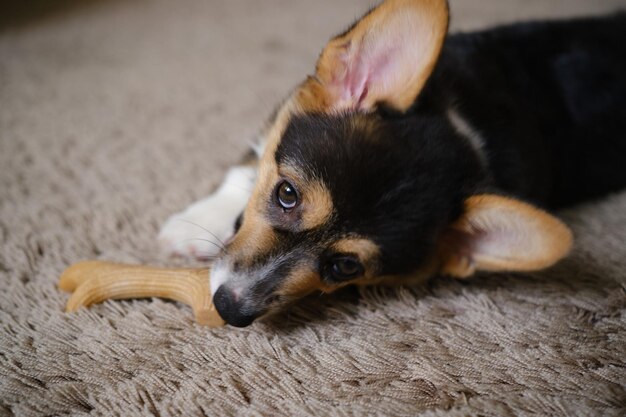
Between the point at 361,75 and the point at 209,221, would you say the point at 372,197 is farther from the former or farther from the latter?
the point at 209,221

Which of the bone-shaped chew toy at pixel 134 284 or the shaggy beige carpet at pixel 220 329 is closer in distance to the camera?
the shaggy beige carpet at pixel 220 329

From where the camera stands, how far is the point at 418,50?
1509mm

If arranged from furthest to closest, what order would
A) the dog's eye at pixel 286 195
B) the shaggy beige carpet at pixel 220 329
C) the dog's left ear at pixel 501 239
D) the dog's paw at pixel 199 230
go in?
the dog's paw at pixel 199 230 < the dog's eye at pixel 286 195 < the dog's left ear at pixel 501 239 < the shaggy beige carpet at pixel 220 329

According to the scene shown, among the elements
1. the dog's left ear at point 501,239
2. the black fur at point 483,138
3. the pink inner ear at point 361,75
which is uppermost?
the pink inner ear at point 361,75

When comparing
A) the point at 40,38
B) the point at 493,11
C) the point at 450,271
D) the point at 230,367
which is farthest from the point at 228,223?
the point at 493,11

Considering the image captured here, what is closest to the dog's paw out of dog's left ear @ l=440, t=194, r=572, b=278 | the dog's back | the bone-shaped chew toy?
the bone-shaped chew toy

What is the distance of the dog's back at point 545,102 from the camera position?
1.83 m

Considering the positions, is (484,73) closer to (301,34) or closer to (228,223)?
(228,223)

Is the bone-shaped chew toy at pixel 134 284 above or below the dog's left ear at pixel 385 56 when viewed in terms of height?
below

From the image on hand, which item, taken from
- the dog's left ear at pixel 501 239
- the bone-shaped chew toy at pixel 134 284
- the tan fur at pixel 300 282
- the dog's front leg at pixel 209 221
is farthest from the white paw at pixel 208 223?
the dog's left ear at pixel 501 239

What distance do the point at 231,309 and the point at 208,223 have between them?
511 millimetres

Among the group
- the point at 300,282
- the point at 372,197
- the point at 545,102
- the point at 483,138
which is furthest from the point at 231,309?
the point at 545,102

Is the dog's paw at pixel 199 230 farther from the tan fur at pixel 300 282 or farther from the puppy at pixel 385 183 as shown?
the tan fur at pixel 300 282

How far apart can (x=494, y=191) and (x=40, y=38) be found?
11.4ft
